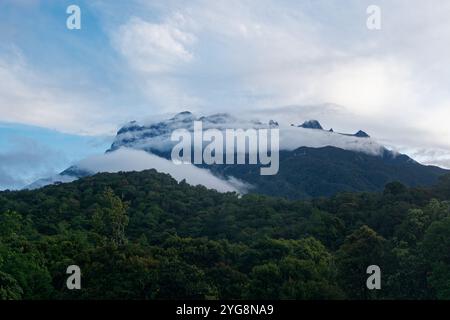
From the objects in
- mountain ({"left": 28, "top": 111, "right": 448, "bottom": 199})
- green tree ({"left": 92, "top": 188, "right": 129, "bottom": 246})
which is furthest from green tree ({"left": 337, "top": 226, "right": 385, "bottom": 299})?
mountain ({"left": 28, "top": 111, "right": 448, "bottom": 199})

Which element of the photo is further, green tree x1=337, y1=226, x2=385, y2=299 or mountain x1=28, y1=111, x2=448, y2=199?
mountain x1=28, y1=111, x2=448, y2=199

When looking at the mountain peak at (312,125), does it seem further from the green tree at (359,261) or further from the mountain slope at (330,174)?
the green tree at (359,261)

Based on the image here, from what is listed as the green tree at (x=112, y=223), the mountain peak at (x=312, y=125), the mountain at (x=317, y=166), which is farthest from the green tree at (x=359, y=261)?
the mountain peak at (x=312, y=125)

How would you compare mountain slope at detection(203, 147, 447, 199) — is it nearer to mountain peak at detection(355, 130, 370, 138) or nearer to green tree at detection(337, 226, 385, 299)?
mountain peak at detection(355, 130, 370, 138)

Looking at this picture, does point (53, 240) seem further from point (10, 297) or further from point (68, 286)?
point (10, 297)

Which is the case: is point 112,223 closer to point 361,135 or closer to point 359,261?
point 359,261

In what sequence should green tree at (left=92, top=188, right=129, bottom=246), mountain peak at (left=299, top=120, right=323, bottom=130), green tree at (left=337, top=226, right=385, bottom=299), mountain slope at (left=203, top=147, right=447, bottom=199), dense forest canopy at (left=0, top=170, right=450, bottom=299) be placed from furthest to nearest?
mountain peak at (left=299, top=120, right=323, bottom=130) → mountain slope at (left=203, top=147, right=447, bottom=199) → green tree at (left=92, top=188, right=129, bottom=246) → green tree at (left=337, top=226, right=385, bottom=299) → dense forest canopy at (left=0, top=170, right=450, bottom=299)

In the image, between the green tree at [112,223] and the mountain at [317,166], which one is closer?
the green tree at [112,223]

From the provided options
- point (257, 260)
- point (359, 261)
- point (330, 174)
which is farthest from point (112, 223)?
point (330, 174)
